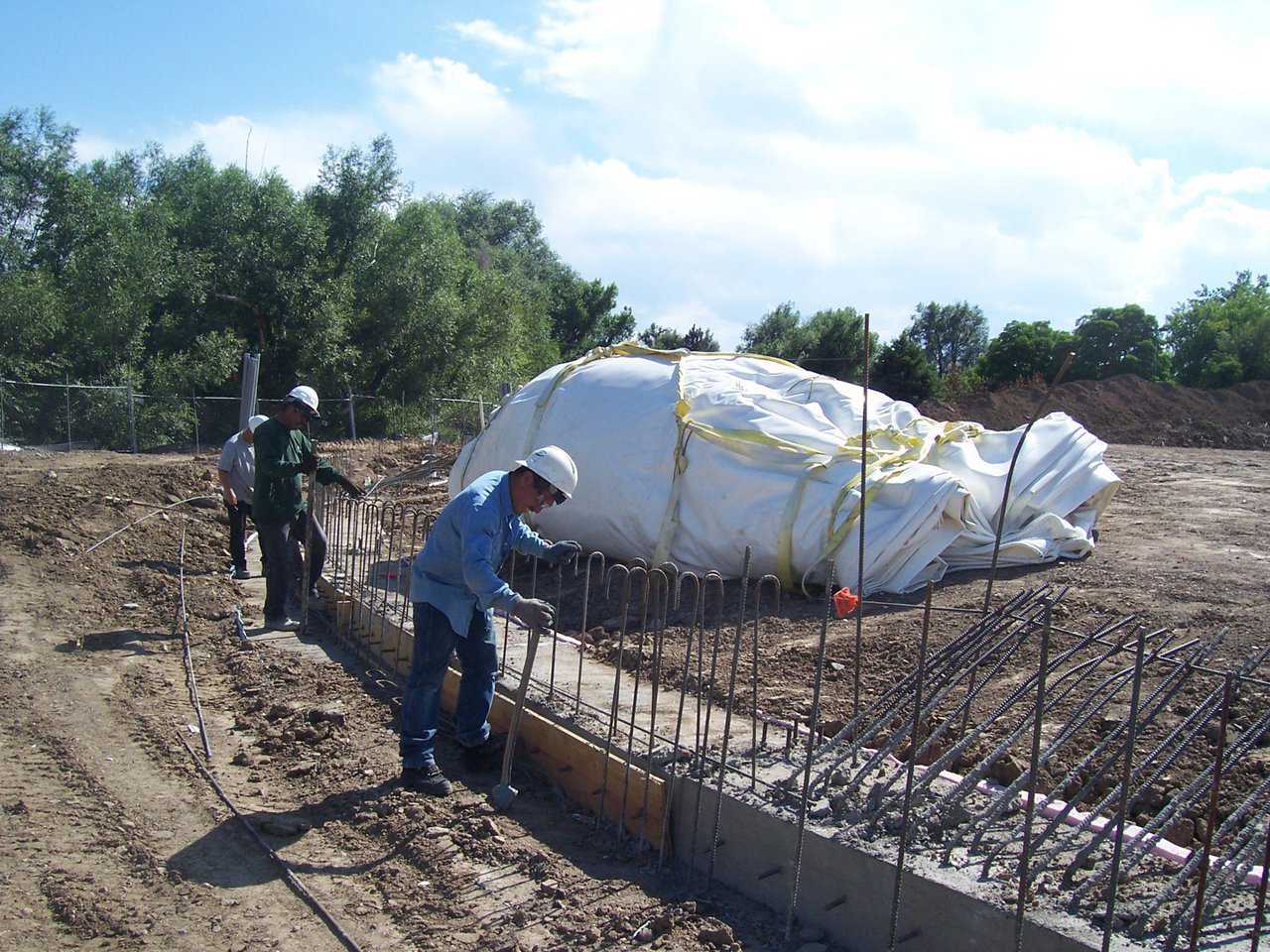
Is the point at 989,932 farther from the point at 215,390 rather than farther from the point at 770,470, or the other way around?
the point at 215,390

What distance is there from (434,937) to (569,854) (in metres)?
0.75

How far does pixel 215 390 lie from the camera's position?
2486cm

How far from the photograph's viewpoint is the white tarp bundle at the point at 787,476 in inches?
302

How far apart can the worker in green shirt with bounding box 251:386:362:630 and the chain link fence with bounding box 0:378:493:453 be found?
10939 millimetres

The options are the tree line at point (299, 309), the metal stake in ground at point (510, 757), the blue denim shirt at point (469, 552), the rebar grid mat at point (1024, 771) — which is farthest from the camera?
the tree line at point (299, 309)

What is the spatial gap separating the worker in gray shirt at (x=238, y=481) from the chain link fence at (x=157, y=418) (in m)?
9.13

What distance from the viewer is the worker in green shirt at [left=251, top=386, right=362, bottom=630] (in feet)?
23.4

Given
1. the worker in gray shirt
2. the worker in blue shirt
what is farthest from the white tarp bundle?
the worker in blue shirt

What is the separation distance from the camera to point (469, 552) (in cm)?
429

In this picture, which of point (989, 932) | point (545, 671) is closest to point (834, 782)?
point (989, 932)

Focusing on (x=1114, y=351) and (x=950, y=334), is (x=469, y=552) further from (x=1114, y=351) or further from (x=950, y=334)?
(x=950, y=334)

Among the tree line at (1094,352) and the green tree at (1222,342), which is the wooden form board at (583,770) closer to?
the tree line at (1094,352)

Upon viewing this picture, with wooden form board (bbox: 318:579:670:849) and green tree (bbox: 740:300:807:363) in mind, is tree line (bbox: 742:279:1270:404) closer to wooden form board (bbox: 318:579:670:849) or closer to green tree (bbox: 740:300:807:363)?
green tree (bbox: 740:300:807:363)

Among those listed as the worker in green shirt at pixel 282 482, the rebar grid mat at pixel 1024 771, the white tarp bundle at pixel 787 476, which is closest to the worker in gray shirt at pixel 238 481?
the worker in green shirt at pixel 282 482
